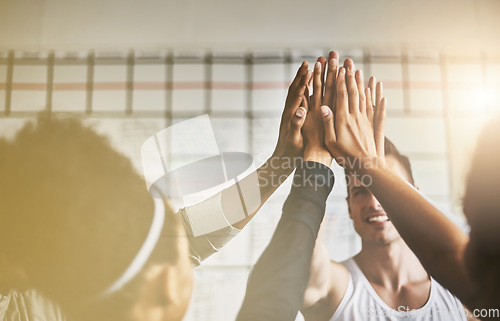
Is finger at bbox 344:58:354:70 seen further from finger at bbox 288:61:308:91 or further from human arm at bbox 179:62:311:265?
human arm at bbox 179:62:311:265

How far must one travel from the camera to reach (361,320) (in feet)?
4.88

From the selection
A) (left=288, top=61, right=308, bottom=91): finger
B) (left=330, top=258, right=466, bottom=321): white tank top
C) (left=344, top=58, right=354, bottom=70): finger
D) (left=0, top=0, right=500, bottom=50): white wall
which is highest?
(left=0, top=0, right=500, bottom=50): white wall

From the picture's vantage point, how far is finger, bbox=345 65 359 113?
1.54 meters

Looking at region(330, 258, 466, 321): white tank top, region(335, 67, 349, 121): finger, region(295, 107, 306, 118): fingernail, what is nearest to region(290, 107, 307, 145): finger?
region(295, 107, 306, 118): fingernail

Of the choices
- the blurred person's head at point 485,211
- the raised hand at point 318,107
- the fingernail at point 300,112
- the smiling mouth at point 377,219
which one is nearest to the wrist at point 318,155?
the raised hand at point 318,107

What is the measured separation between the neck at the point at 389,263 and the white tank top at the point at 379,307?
0.04 metres

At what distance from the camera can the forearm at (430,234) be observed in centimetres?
149

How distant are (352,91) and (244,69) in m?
0.40

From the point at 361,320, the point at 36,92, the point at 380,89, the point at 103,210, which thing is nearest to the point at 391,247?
the point at 361,320

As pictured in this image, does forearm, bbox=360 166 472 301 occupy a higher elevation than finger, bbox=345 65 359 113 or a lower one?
lower

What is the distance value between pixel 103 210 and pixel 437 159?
1.19 metres

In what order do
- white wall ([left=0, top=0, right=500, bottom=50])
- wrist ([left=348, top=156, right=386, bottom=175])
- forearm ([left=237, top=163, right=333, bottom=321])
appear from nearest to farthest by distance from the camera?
forearm ([left=237, top=163, right=333, bottom=321]) < wrist ([left=348, top=156, right=386, bottom=175]) < white wall ([left=0, top=0, right=500, bottom=50])

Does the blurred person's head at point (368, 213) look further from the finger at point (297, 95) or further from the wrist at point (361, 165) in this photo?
the finger at point (297, 95)

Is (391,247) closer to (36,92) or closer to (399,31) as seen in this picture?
(399,31)
